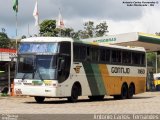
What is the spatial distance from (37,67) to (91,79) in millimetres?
3952

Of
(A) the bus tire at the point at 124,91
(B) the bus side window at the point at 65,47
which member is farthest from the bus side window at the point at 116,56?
(B) the bus side window at the point at 65,47

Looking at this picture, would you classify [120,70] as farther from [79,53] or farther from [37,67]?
[37,67]

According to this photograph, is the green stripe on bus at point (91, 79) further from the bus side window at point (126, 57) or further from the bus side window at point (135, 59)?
the bus side window at point (135, 59)

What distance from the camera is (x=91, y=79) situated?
26.5m

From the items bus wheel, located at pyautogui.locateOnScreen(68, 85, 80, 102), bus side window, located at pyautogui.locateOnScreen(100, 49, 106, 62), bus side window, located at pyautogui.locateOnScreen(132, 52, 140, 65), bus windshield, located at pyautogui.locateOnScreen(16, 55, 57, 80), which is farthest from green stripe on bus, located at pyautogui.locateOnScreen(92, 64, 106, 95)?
bus side window, located at pyautogui.locateOnScreen(132, 52, 140, 65)

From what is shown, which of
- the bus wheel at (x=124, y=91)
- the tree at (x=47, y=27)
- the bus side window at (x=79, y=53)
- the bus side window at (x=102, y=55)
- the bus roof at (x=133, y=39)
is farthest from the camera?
the tree at (x=47, y=27)

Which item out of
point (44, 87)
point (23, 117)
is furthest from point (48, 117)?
point (44, 87)

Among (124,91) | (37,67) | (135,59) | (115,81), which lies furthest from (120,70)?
(37,67)

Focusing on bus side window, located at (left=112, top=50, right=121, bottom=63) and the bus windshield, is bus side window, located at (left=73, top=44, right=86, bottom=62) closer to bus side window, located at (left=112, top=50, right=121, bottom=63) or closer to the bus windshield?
the bus windshield

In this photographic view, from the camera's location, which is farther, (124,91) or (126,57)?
(124,91)

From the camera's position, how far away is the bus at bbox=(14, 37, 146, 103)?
76.9 ft

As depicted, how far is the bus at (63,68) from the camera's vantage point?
23438mm

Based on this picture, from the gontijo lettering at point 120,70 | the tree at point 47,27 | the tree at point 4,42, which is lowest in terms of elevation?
the gontijo lettering at point 120,70

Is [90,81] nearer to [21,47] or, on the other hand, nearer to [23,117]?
[21,47]
